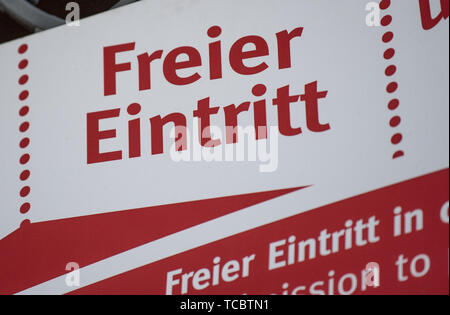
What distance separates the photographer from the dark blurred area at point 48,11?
7.40 feet

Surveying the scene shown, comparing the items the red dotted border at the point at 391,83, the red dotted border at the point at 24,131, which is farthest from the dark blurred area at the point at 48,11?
the red dotted border at the point at 391,83

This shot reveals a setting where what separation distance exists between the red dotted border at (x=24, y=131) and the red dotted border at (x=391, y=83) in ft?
3.50

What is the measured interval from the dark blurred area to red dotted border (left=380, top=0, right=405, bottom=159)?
3.02ft

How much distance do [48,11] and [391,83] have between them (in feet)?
3.95

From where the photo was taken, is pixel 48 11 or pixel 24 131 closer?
pixel 24 131

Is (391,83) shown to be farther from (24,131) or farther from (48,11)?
(48,11)

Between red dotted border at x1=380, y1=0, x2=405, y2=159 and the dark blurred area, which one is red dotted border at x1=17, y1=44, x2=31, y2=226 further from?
red dotted border at x1=380, y1=0, x2=405, y2=159

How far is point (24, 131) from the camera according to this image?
82.5 inches

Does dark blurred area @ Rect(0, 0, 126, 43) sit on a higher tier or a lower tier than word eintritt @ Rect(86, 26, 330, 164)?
higher

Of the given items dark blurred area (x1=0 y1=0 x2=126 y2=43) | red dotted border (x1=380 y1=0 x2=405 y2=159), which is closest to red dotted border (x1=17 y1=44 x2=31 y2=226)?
dark blurred area (x1=0 y1=0 x2=126 y2=43)

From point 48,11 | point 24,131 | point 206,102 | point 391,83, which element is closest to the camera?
point 391,83

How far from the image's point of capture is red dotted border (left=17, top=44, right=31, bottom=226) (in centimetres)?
203

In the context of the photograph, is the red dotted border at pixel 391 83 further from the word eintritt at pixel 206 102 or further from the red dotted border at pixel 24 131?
the red dotted border at pixel 24 131

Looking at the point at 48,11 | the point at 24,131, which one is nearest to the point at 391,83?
the point at 24,131
